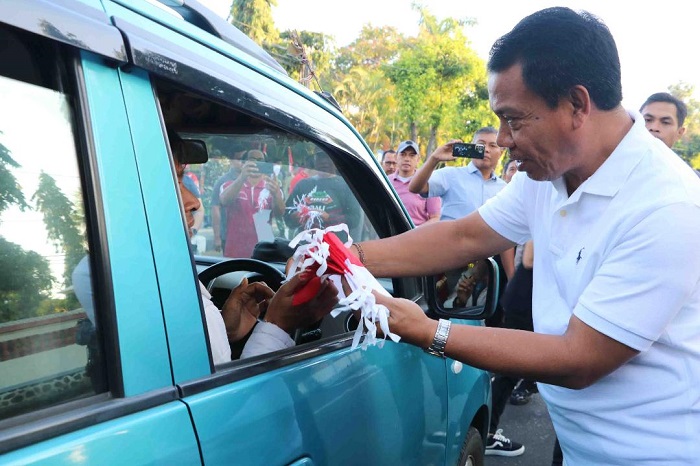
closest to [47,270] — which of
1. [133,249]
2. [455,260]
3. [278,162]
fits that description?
[133,249]

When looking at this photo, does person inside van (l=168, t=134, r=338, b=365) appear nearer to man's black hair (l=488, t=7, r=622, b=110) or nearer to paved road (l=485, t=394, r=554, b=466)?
man's black hair (l=488, t=7, r=622, b=110)

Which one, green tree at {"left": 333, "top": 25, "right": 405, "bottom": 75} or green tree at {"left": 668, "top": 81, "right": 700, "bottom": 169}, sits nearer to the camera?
green tree at {"left": 668, "top": 81, "right": 700, "bottom": 169}

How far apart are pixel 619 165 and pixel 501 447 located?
2875 millimetres

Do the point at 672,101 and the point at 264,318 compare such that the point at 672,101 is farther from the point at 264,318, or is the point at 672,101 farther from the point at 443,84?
the point at 443,84

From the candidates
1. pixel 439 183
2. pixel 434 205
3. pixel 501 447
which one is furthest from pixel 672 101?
pixel 501 447

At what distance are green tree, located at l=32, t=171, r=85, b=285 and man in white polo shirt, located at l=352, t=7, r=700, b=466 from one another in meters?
0.65

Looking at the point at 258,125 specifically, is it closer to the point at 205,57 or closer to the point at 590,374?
the point at 205,57

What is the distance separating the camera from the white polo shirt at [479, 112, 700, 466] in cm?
131

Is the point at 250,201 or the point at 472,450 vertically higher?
the point at 250,201

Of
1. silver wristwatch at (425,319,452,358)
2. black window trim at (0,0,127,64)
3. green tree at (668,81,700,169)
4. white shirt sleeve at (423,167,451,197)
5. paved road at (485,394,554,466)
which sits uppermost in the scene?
green tree at (668,81,700,169)

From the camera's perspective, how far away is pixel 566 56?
1.43 metres

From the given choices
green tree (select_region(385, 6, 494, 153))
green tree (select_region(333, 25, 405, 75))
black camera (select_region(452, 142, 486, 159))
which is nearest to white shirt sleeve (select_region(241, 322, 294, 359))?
black camera (select_region(452, 142, 486, 159))

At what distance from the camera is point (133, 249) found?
96 cm

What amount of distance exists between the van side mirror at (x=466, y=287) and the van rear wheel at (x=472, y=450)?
2.24 feet
